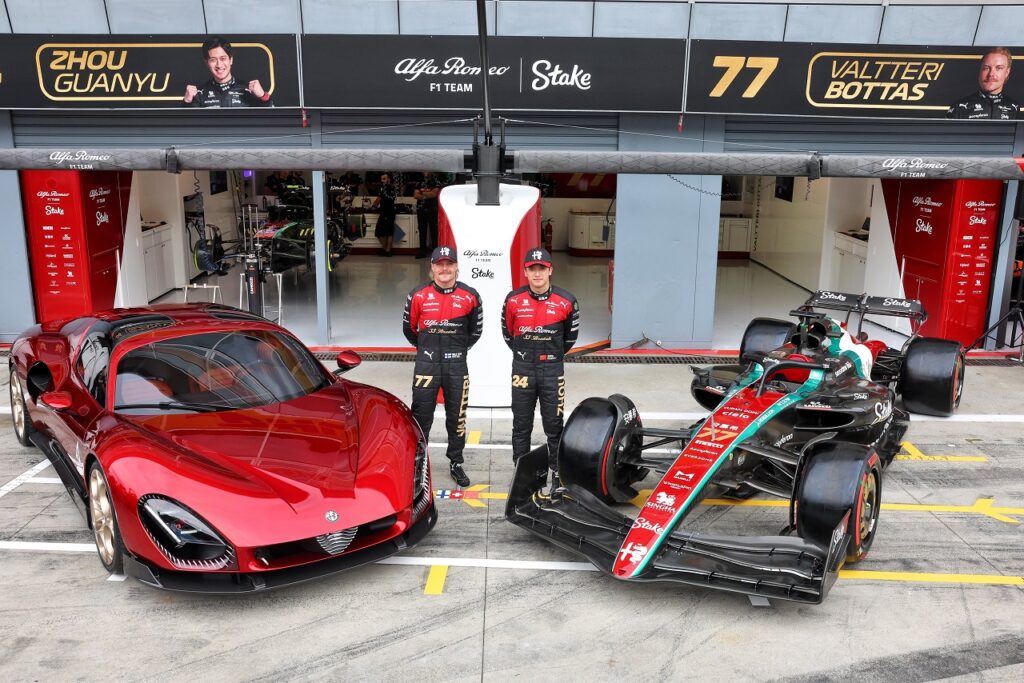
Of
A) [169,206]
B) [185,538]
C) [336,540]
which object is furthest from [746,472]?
[169,206]

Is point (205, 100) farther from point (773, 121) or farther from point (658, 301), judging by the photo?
point (773, 121)

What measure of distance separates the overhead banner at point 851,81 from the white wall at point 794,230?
3665mm

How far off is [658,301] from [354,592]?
6.84 meters

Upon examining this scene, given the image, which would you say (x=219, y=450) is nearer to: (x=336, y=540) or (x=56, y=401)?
(x=336, y=540)

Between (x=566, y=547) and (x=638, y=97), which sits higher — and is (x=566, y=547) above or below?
below

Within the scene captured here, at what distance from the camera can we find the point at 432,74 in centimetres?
1038

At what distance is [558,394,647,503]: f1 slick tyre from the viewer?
6.21 meters

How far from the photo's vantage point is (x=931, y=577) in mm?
5598

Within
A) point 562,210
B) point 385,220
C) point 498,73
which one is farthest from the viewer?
point 562,210

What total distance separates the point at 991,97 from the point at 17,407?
10.6m

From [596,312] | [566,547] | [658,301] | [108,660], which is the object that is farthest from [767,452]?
[596,312]

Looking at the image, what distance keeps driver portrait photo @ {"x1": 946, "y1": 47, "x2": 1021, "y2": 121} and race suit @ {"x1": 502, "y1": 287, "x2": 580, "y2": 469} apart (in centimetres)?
645

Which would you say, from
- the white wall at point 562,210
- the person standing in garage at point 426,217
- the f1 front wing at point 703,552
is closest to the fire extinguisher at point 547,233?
the white wall at point 562,210

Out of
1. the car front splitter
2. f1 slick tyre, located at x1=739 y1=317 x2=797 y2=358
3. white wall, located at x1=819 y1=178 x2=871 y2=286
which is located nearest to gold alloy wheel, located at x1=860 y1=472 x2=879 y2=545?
the car front splitter
